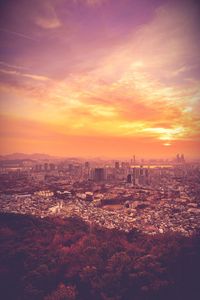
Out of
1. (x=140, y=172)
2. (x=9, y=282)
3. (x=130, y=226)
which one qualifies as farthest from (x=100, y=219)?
(x=140, y=172)

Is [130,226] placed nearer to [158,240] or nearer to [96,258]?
[158,240]

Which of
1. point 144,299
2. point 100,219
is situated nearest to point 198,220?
point 100,219

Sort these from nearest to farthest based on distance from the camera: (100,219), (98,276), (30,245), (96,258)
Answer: (98,276) → (96,258) → (30,245) → (100,219)

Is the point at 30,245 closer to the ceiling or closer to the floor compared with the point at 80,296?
closer to the ceiling

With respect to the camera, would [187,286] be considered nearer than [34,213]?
Yes

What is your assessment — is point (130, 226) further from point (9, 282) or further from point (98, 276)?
point (9, 282)

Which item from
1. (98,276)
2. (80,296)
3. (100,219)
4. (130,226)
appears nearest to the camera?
(80,296)
